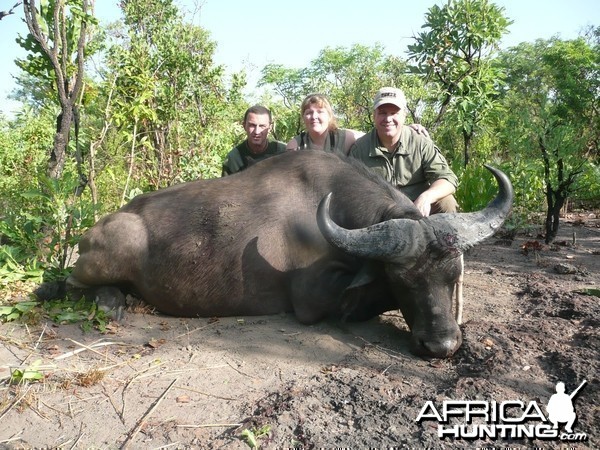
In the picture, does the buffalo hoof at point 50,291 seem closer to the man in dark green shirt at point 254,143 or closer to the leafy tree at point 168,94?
the leafy tree at point 168,94

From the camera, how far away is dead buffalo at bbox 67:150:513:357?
415 centimetres

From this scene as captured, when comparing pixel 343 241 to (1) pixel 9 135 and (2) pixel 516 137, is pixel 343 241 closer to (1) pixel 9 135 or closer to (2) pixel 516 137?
(2) pixel 516 137

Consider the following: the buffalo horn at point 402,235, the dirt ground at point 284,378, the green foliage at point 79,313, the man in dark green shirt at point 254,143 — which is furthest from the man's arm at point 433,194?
the green foliage at point 79,313

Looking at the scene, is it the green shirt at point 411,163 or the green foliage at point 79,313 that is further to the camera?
the green shirt at point 411,163

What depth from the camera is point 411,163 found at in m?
→ 5.71

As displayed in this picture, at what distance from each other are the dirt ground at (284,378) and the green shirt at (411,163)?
160 centimetres

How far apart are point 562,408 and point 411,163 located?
3.37 meters

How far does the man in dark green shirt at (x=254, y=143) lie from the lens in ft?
21.2

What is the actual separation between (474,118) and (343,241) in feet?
19.2

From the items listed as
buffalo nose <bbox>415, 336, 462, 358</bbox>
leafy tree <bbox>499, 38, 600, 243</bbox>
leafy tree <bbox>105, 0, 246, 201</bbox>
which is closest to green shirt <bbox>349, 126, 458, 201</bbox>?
leafy tree <bbox>499, 38, 600, 243</bbox>

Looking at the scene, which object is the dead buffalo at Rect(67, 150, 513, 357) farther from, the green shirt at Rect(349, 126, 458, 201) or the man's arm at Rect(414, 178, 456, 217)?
the green shirt at Rect(349, 126, 458, 201)

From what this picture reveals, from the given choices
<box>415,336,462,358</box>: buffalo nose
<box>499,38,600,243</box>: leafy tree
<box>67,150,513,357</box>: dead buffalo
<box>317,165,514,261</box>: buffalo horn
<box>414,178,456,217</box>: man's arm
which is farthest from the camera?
<box>499,38,600,243</box>: leafy tree

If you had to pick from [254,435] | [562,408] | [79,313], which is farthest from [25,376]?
[562,408]

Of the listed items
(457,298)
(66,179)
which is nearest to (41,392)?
(66,179)
